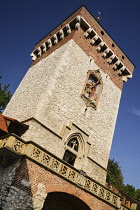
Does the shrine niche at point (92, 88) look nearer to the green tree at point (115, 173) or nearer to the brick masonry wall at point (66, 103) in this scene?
the brick masonry wall at point (66, 103)

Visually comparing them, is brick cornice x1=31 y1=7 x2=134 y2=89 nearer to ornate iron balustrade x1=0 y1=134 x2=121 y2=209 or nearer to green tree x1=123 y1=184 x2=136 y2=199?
ornate iron balustrade x1=0 y1=134 x2=121 y2=209

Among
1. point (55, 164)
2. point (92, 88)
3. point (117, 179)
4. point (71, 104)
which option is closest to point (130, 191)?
point (117, 179)

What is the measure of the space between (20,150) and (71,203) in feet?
13.3

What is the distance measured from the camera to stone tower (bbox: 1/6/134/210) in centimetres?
877

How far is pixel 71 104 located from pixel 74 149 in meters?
2.74

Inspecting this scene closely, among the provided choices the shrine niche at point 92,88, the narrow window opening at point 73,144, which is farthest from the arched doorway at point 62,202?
the shrine niche at point 92,88

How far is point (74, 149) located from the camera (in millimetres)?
11930

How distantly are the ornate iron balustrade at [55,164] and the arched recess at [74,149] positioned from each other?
201 cm

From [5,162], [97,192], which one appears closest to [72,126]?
[97,192]

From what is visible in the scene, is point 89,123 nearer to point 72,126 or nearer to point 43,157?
point 72,126

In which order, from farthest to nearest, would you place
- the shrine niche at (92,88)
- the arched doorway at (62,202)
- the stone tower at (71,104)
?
1. the shrine niche at (92,88)
2. the arched doorway at (62,202)
3. the stone tower at (71,104)

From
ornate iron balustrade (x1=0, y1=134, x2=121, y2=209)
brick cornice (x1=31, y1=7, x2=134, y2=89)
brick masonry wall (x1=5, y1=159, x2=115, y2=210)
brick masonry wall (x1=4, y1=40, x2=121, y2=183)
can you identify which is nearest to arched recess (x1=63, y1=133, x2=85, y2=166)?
brick masonry wall (x1=4, y1=40, x2=121, y2=183)

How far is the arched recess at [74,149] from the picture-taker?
11.5 m

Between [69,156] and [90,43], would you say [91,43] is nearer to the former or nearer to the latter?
[90,43]
